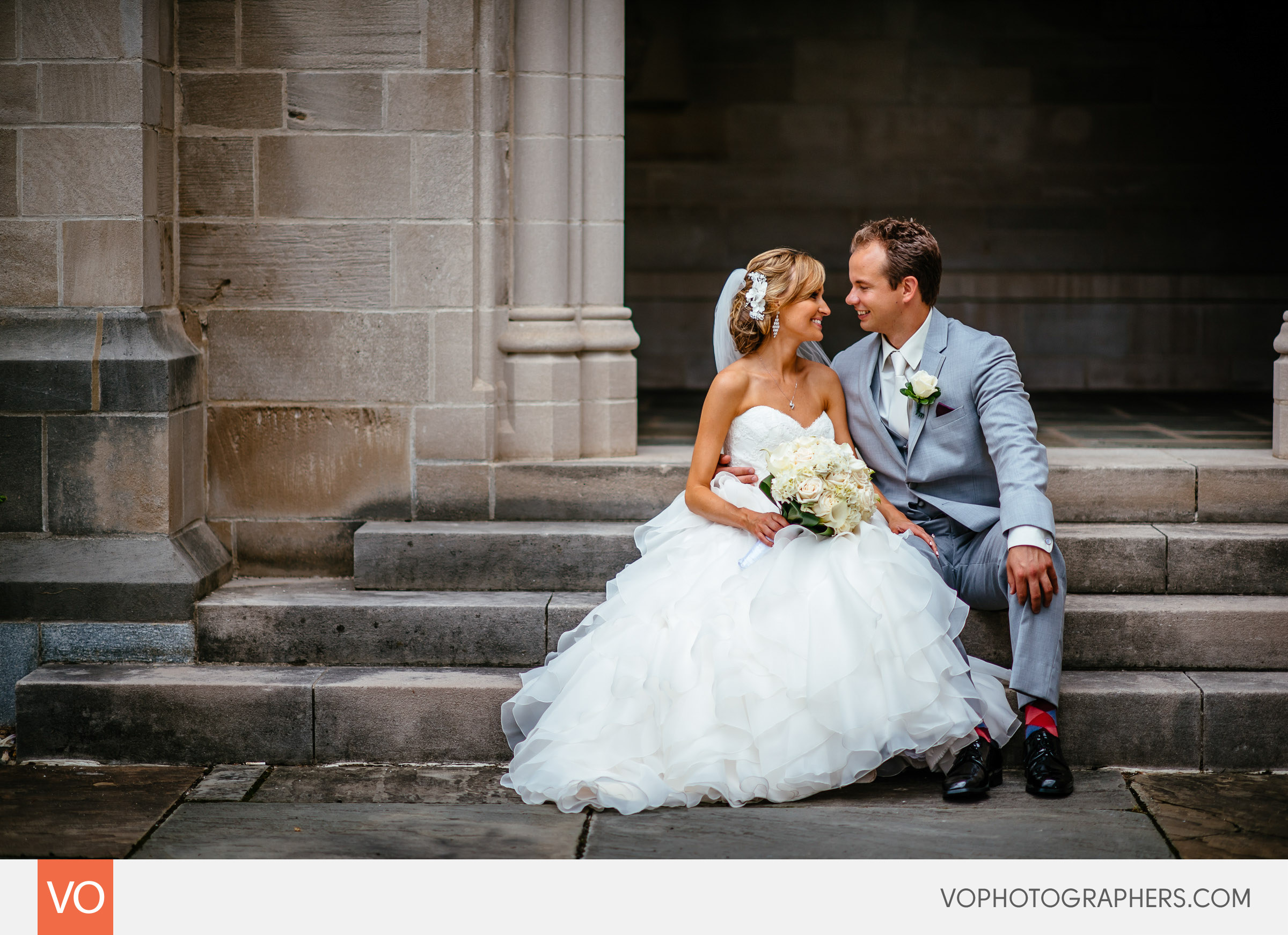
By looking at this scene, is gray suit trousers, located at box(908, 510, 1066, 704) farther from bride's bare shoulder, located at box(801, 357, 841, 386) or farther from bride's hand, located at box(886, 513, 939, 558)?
bride's bare shoulder, located at box(801, 357, 841, 386)

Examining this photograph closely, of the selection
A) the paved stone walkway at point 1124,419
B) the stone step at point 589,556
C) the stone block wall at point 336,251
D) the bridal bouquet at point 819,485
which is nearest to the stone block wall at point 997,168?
the paved stone walkway at point 1124,419

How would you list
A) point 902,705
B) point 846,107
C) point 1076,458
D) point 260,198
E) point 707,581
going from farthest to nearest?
1. point 846,107
2. point 1076,458
3. point 260,198
4. point 707,581
5. point 902,705

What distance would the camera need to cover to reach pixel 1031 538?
4137mm

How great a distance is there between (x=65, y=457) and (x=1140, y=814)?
4013mm

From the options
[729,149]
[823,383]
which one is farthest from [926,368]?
[729,149]

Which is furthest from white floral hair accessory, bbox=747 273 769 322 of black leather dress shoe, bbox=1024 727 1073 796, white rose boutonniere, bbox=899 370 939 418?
black leather dress shoe, bbox=1024 727 1073 796

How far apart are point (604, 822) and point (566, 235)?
2583 mm

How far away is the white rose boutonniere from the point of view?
4449 millimetres

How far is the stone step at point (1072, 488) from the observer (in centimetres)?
531

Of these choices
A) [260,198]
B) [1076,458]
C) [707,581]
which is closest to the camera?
[707,581]

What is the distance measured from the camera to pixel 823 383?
4789 millimetres

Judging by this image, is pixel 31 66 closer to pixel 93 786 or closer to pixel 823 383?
pixel 93 786

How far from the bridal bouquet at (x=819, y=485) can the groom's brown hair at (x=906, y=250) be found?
730 millimetres

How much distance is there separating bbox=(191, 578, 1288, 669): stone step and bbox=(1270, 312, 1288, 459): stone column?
0.92 metres
